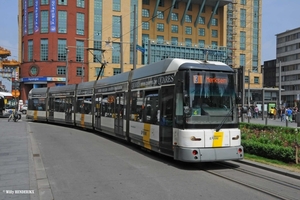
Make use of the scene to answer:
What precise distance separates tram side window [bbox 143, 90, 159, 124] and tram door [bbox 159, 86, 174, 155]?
19.8 inches

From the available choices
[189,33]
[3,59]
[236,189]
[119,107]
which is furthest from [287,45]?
[236,189]

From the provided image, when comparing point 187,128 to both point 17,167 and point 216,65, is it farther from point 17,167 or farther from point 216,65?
point 17,167

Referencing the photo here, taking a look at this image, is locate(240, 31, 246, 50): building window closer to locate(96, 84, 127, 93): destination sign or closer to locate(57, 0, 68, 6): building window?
locate(57, 0, 68, 6): building window

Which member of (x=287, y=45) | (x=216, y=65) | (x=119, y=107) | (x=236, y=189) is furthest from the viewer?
(x=287, y=45)

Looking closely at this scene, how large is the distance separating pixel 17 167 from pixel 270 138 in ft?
29.7

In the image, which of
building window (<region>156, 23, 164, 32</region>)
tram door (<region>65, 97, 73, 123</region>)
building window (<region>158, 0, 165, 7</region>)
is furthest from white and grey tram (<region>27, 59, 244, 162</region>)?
building window (<region>158, 0, 165, 7</region>)

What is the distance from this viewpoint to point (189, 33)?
80.6 m

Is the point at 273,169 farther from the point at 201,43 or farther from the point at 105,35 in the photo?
the point at 201,43

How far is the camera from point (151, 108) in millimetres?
12211

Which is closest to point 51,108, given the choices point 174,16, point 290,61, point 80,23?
point 80,23

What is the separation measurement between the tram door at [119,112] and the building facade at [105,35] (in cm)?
3877

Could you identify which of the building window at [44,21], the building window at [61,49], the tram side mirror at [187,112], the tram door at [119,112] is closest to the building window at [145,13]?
the building window at [61,49]

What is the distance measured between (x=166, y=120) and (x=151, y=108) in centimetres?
140

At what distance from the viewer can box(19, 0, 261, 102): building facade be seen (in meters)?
64.1
